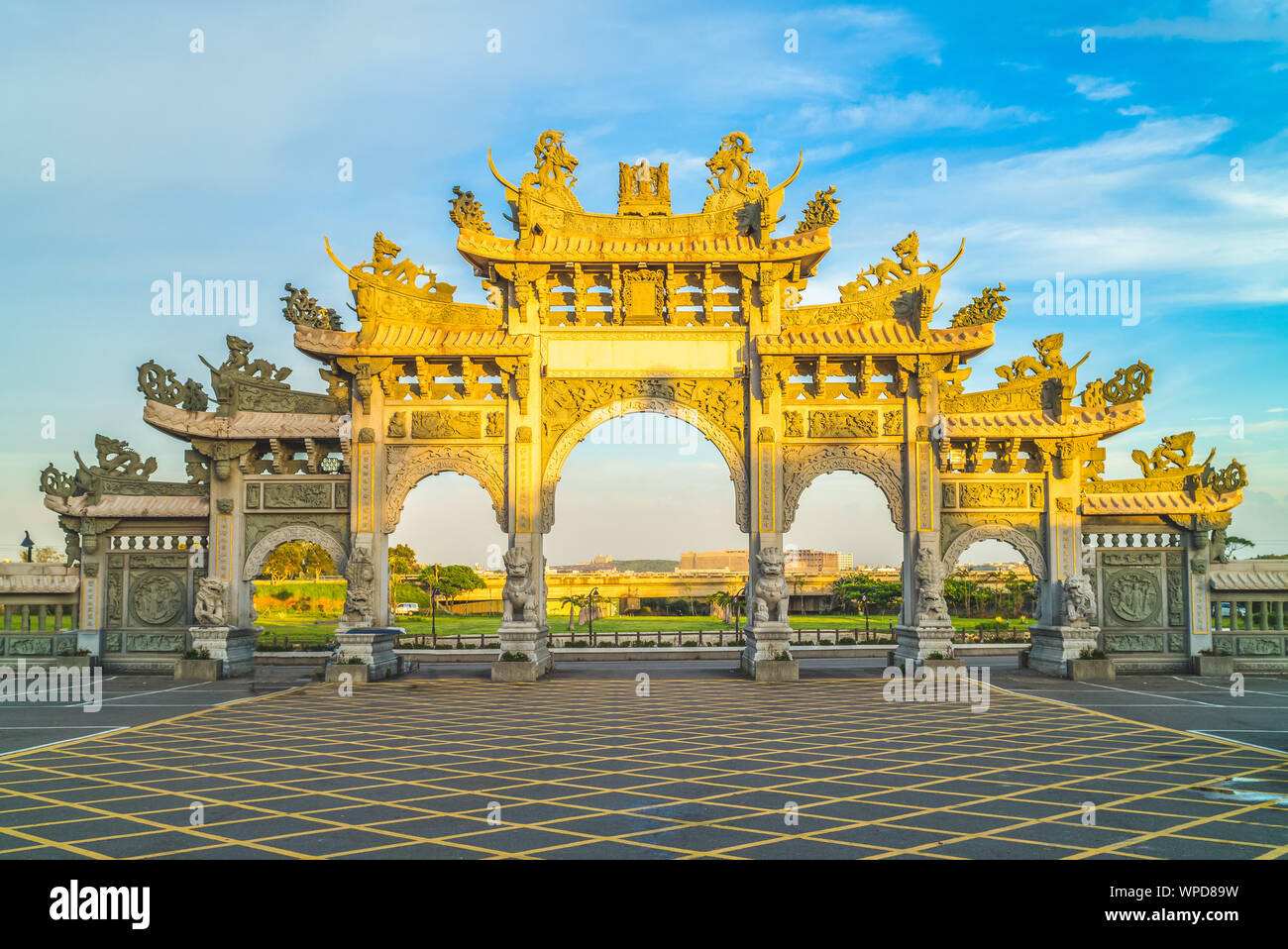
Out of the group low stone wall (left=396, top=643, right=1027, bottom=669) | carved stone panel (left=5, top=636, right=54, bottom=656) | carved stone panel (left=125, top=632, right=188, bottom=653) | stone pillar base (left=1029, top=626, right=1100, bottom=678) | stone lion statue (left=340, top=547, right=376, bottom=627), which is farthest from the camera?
low stone wall (left=396, top=643, right=1027, bottom=669)

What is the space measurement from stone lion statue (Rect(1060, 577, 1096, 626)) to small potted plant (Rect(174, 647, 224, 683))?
15.0 meters

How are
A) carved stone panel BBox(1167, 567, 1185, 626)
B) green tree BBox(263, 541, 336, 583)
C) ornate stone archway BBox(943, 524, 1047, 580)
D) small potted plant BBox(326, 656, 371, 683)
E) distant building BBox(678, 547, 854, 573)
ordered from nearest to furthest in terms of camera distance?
small potted plant BBox(326, 656, 371, 683)
ornate stone archway BBox(943, 524, 1047, 580)
carved stone panel BBox(1167, 567, 1185, 626)
green tree BBox(263, 541, 336, 583)
distant building BBox(678, 547, 854, 573)

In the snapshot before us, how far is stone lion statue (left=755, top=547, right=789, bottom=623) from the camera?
1512 centimetres

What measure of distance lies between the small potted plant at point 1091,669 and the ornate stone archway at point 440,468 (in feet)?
34.4

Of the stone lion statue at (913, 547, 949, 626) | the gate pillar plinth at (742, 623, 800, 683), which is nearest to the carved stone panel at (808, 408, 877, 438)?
the stone lion statue at (913, 547, 949, 626)

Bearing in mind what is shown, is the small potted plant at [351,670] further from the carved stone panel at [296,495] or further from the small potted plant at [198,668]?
the carved stone panel at [296,495]

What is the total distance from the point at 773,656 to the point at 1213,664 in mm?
8058

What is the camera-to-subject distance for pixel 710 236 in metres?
16.4

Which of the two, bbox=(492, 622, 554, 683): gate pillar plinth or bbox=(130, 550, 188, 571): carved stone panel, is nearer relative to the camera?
bbox=(492, 622, 554, 683): gate pillar plinth

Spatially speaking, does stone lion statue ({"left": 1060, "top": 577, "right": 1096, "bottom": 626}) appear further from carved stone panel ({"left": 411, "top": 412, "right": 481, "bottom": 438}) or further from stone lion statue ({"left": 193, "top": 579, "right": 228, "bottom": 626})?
stone lion statue ({"left": 193, "top": 579, "right": 228, "bottom": 626})

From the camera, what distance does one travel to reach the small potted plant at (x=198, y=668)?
15359 mm

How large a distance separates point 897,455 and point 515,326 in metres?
7.43

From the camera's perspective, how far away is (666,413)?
52.5ft

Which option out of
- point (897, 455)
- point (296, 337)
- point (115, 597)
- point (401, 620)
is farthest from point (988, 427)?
point (401, 620)
